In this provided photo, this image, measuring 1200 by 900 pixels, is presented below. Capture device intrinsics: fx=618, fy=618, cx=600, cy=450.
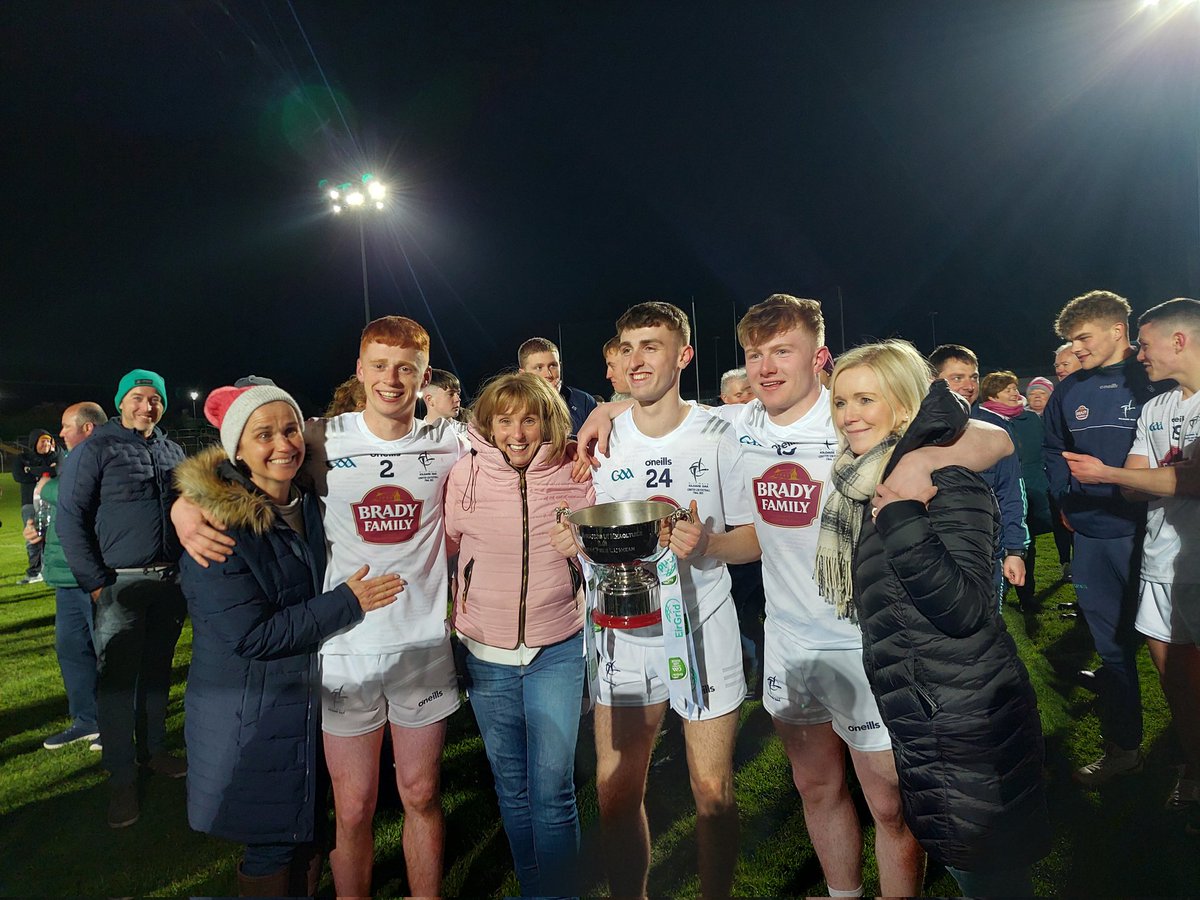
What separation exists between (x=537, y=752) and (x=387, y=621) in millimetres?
781

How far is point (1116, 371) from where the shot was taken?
11.8 feet

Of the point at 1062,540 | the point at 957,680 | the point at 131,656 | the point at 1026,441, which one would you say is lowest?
the point at 1062,540

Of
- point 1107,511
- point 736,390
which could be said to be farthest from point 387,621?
point 1107,511

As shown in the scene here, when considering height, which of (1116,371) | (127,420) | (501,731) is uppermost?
(127,420)

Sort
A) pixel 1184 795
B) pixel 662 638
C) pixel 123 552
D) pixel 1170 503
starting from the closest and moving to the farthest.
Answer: pixel 662 638
pixel 1184 795
pixel 1170 503
pixel 123 552

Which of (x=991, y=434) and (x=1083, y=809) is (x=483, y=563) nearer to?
(x=991, y=434)

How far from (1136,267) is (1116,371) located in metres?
21.8

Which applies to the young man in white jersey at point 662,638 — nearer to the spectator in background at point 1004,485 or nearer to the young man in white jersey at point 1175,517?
the spectator in background at point 1004,485

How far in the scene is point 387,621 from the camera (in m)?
2.42

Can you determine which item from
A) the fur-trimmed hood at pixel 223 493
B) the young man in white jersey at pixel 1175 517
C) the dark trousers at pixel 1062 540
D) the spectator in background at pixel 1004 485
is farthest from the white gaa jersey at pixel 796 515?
the dark trousers at pixel 1062 540

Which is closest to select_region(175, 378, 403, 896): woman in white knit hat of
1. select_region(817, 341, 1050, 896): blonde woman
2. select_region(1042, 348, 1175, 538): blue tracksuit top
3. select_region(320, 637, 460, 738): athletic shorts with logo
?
select_region(320, 637, 460, 738): athletic shorts with logo

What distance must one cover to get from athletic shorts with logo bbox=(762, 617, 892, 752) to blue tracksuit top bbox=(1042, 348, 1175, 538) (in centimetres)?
218

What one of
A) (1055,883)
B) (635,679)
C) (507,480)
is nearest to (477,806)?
(635,679)

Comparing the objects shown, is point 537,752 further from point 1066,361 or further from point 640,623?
point 1066,361
